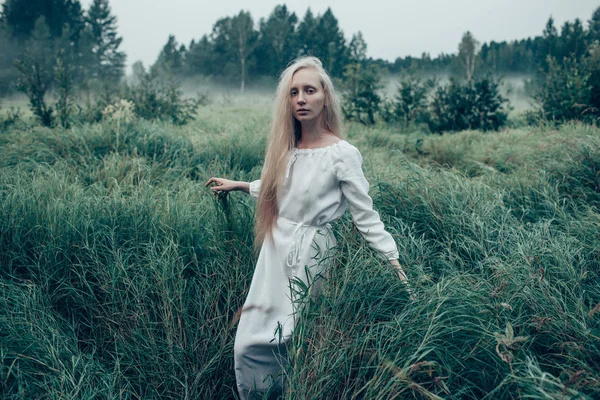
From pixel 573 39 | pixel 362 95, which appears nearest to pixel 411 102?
pixel 362 95

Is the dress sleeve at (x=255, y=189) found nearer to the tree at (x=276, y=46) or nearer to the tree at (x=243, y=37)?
the tree at (x=243, y=37)

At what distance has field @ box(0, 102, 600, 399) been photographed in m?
1.58

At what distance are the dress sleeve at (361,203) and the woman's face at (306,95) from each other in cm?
28

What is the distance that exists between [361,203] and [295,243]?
0.37 metres

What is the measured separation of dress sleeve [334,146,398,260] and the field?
0.09m

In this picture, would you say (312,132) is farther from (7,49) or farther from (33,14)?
(33,14)

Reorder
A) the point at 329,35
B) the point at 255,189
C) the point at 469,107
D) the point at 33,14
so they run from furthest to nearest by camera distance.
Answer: the point at 329,35 → the point at 33,14 → the point at 469,107 → the point at 255,189

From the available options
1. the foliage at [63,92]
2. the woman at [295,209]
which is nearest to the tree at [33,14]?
the foliage at [63,92]

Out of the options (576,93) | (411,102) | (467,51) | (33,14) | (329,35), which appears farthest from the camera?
(329,35)

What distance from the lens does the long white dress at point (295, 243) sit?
1883mm

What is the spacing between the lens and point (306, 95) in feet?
6.51

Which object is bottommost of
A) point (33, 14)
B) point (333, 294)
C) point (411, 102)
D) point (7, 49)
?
point (333, 294)

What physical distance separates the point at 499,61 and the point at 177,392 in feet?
107

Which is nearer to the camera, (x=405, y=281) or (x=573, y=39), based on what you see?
(x=405, y=281)
